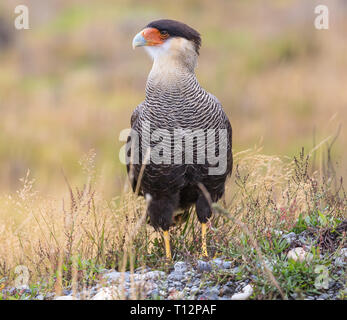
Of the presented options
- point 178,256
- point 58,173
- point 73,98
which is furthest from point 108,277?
point 73,98

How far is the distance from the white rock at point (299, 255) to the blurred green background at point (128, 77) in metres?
4.72

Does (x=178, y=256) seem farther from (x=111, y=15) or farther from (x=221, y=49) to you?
(x=111, y=15)

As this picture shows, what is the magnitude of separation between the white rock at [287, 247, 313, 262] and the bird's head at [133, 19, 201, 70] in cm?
176

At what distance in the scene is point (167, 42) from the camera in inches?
188

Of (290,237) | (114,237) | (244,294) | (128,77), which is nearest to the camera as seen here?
(244,294)

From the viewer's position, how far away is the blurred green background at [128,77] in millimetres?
11242

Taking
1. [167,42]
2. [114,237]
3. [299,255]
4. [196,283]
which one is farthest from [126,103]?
[299,255]

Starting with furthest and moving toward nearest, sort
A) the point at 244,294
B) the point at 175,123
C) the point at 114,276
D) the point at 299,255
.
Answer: the point at 175,123
the point at 114,276
the point at 299,255
the point at 244,294

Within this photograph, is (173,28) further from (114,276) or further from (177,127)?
(114,276)

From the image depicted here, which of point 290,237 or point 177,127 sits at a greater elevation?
point 177,127

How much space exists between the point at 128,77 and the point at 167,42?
999 cm

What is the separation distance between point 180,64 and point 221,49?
37.4 ft

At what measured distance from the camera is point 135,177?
5.29 m

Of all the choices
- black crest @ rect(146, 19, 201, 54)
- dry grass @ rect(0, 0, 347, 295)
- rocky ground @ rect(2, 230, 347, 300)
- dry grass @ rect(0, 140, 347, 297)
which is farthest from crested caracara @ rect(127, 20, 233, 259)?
rocky ground @ rect(2, 230, 347, 300)
